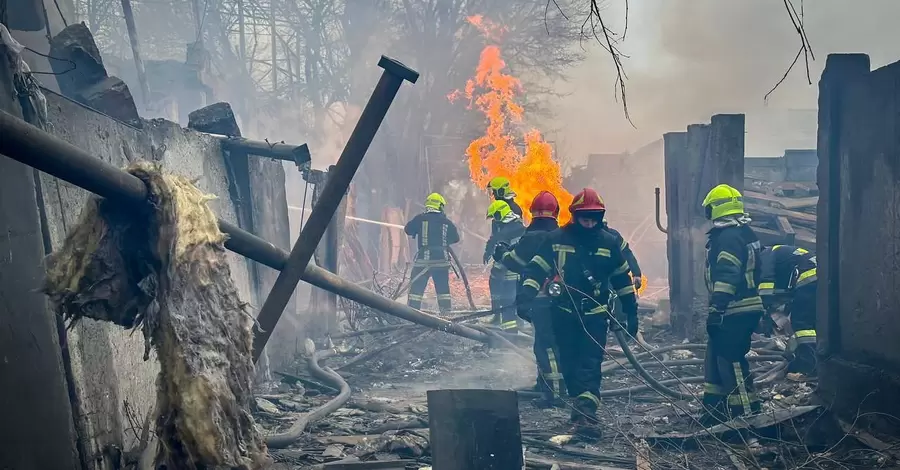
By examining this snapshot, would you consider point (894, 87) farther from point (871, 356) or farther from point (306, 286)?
point (306, 286)

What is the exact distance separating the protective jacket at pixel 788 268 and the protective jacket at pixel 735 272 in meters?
1.53

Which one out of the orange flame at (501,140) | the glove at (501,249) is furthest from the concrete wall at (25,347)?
the orange flame at (501,140)

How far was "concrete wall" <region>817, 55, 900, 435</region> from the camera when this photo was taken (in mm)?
5289

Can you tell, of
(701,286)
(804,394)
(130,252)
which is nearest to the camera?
(130,252)

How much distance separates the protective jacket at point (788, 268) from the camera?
764 cm

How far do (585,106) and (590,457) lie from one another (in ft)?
78.3

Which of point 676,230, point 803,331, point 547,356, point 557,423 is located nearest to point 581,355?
point 547,356

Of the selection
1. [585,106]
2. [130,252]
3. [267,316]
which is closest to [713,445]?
[267,316]

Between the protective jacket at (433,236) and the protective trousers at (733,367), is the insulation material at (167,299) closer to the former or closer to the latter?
the protective trousers at (733,367)

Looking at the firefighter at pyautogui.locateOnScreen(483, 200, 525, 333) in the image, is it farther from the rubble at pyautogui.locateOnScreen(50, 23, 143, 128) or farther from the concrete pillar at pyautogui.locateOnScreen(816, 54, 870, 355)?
the rubble at pyautogui.locateOnScreen(50, 23, 143, 128)

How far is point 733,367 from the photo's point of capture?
6.30 m

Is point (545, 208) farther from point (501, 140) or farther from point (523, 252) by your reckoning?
point (501, 140)

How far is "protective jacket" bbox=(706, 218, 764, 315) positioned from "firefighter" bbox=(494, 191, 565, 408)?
1.67 metres

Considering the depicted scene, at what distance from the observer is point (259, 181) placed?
7.77 metres
